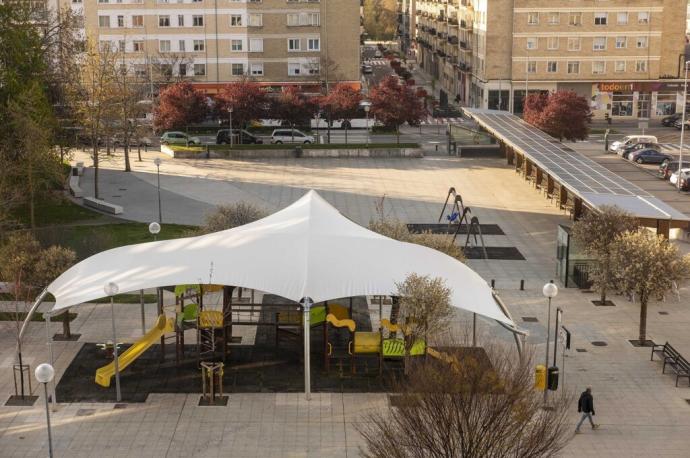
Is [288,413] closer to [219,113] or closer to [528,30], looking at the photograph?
[219,113]

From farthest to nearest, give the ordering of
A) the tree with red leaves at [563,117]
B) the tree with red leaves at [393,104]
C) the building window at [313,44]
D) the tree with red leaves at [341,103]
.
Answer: the building window at [313,44] → the tree with red leaves at [341,103] → the tree with red leaves at [393,104] → the tree with red leaves at [563,117]

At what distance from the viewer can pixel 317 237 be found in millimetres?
28641

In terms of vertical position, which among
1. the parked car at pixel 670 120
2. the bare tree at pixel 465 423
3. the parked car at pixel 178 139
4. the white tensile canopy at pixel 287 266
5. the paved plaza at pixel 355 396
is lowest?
the paved plaza at pixel 355 396

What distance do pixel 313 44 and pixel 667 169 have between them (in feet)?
110

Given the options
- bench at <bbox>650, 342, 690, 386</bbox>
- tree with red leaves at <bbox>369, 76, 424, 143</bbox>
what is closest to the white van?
tree with red leaves at <bbox>369, 76, 424, 143</bbox>

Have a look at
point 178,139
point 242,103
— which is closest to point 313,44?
point 242,103

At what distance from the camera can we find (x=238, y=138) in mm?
67500

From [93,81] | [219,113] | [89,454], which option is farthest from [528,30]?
[89,454]

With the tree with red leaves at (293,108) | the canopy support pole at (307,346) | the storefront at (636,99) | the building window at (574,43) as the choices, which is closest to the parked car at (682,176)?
the tree with red leaves at (293,108)

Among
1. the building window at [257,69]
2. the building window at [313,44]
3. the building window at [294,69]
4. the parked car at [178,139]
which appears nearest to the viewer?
the parked car at [178,139]

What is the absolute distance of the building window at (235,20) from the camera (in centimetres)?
8056

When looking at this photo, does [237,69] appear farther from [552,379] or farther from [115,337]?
[552,379]

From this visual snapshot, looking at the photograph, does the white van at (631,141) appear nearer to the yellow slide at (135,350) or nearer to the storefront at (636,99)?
the storefront at (636,99)

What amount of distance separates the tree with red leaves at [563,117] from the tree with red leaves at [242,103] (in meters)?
17.9
